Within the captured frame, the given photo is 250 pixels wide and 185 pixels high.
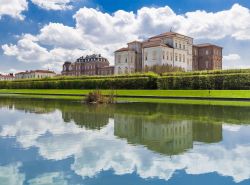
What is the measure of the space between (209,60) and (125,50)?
24.1 meters

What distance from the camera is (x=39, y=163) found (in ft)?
21.0

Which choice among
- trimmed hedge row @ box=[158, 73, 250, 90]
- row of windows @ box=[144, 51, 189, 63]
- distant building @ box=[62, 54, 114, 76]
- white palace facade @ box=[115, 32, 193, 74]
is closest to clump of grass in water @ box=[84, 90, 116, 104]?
trimmed hedge row @ box=[158, 73, 250, 90]

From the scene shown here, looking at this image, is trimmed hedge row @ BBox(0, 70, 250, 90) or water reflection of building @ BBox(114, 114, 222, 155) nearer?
water reflection of building @ BBox(114, 114, 222, 155)

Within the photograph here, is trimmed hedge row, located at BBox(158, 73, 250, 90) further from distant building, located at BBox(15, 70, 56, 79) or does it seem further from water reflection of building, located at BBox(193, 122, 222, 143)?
distant building, located at BBox(15, 70, 56, 79)

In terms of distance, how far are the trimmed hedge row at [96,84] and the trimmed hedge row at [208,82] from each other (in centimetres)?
227

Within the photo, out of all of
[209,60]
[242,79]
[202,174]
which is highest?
[209,60]

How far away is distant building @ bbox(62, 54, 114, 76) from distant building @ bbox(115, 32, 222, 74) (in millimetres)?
18985

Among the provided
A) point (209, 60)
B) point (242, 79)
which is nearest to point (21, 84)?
point (242, 79)

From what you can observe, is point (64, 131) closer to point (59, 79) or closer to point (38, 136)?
point (38, 136)

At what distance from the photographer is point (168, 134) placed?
31.6ft

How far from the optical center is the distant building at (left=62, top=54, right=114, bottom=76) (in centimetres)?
9631

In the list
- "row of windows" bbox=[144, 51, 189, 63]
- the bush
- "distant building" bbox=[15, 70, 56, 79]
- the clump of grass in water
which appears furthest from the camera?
"distant building" bbox=[15, 70, 56, 79]

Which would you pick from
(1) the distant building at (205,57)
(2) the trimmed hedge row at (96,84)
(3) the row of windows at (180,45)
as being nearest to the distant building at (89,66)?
(1) the distant building at (205,57)

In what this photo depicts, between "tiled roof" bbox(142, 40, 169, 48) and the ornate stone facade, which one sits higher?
"tiled roof" bbox(142, 40, 169, 48)
